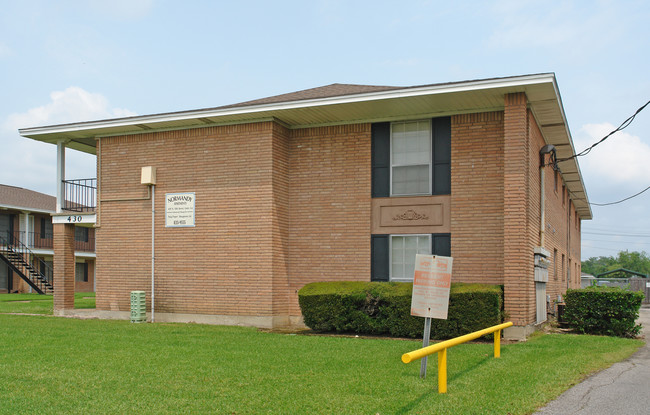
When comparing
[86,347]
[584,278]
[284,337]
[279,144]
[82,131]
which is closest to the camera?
[86,347]

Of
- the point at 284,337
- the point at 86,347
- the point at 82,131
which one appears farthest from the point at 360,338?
the point at 82,131

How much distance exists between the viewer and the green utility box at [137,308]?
16500 millimetres

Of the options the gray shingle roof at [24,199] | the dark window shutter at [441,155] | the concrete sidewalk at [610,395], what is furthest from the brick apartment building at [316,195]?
the gray shingle roof at [24,199]

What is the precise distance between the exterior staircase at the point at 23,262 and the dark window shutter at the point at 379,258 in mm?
26081

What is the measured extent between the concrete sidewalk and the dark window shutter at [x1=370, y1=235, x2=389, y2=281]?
6.42 meters

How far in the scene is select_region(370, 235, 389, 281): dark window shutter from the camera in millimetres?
15716

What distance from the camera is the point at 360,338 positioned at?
13.4m

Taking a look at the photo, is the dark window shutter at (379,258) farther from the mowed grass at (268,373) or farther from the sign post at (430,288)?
the sign post at (430,288)

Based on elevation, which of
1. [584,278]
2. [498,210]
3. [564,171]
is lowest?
[584,278]

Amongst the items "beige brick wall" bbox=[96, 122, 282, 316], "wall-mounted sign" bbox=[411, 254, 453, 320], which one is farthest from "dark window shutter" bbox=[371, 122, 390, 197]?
"wall-mounted sign" bbox=[411, 254, 453, 320]

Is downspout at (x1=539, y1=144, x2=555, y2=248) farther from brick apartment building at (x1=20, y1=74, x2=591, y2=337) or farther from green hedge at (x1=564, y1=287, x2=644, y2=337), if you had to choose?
green hedge at (x1=564, y1=287, x2=644, y2=337)

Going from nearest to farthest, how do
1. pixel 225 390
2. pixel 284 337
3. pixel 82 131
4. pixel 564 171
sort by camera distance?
pixel 225 390
pixel 284 337
pixel 82 131
pixel 564 171

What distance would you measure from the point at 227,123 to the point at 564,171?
12.7 metres

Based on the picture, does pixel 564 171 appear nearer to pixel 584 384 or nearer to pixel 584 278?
pixel 584 384
